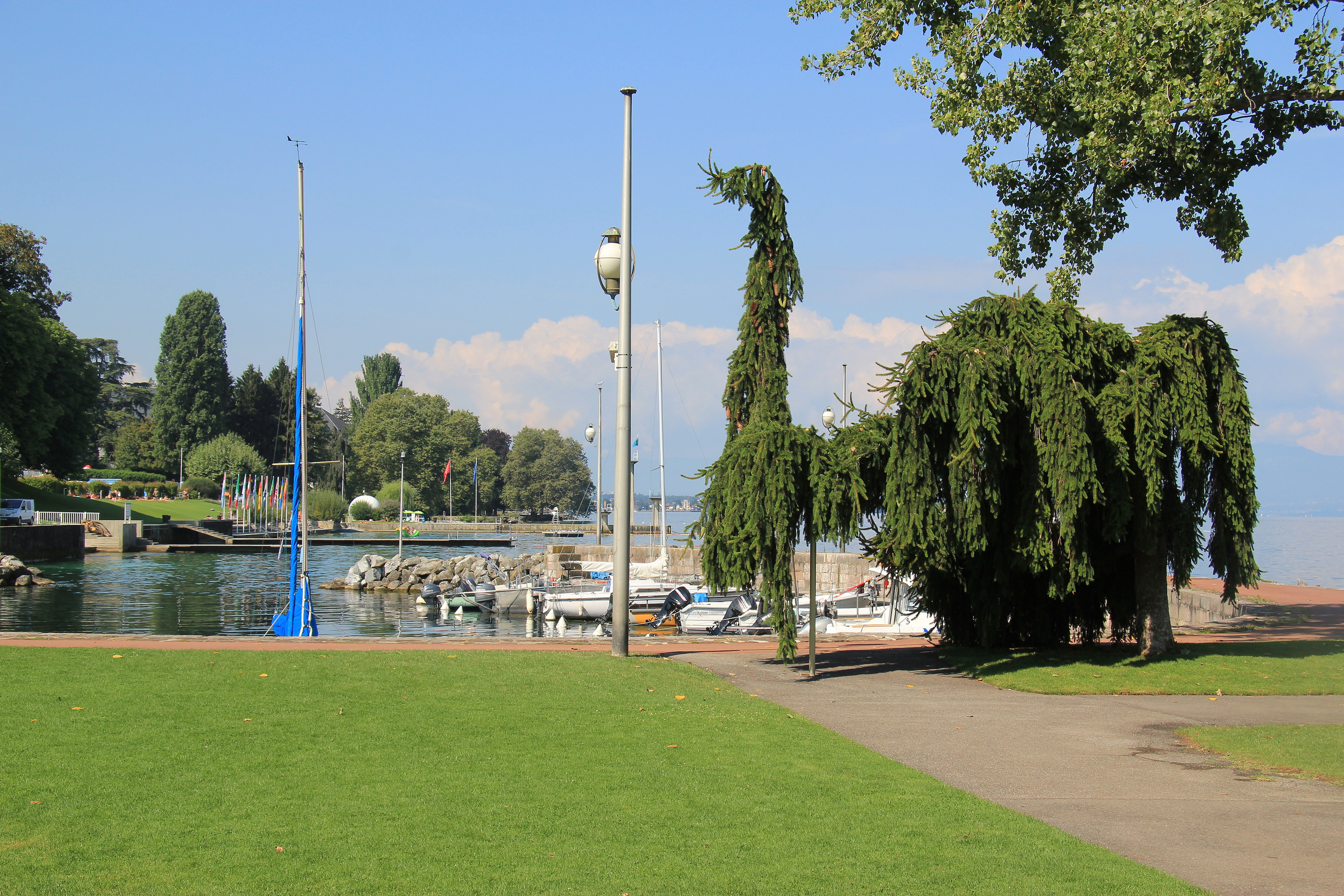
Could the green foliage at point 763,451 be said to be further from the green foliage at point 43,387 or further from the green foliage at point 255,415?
the green foliage at point 255,415

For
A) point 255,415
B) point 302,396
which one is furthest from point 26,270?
point 302,396

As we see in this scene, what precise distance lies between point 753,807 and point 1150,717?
6.54m

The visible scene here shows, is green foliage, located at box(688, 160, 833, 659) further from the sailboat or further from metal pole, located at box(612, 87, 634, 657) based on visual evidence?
the sailboat

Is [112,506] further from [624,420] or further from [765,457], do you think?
[765,457]

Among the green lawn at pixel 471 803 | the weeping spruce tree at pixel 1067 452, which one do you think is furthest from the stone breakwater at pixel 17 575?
the weeping spruce tree at pixel 1067 452

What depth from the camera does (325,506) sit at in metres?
112

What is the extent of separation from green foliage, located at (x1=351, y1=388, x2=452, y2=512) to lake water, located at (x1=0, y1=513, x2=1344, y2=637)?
5536 centimetres

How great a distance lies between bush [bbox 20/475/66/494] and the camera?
3138 inches

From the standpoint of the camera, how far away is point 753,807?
7055 mm

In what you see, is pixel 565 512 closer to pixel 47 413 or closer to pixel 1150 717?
pixel 47 413

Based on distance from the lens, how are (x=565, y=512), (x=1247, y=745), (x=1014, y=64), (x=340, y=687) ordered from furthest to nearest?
(x=565, y=512)
(x=1014, y=64)
(x=340, y=687)
(x=1247, y=745)

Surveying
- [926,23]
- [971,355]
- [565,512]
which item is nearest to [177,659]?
[971,355]

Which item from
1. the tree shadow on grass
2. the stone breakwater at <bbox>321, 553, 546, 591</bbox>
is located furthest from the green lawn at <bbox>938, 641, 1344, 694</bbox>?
the stone breakwater at <bbox>321, 553, 546, 591</bbox>

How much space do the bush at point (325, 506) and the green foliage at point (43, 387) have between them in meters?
29.6
